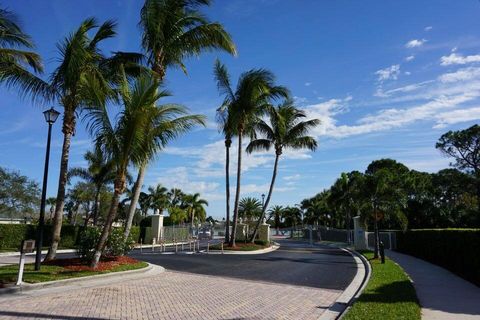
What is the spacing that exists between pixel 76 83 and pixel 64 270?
6.26 m

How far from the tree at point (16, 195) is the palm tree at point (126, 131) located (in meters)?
29.0

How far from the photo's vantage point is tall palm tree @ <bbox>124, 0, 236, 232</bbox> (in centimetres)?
1769

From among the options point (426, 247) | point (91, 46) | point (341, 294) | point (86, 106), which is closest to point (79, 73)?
point (86, 106)

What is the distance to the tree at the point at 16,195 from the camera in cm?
3775

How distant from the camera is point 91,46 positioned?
15.7m

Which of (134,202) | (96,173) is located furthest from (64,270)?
(96,173)

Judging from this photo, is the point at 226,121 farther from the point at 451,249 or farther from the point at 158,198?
the point at 158,198

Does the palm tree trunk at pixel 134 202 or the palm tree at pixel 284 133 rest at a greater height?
the palm tree at pixel 284 133

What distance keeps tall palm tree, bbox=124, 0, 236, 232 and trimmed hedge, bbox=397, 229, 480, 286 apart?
12243 mm

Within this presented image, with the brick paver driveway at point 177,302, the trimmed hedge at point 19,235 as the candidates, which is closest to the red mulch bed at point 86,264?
the brick paver driveway at point 177,302

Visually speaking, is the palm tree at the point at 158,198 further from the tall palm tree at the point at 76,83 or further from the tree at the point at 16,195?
the tall palm tree at the point at 76,83

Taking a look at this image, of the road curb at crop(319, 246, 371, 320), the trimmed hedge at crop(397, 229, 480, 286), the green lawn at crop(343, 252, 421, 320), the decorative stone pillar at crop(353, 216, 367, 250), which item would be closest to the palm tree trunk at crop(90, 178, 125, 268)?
the road curb at crop(319, 246, 371, 320)

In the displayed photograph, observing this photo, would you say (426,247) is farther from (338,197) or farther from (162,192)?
(162,192)

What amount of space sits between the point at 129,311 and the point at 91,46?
1092 centimetres
